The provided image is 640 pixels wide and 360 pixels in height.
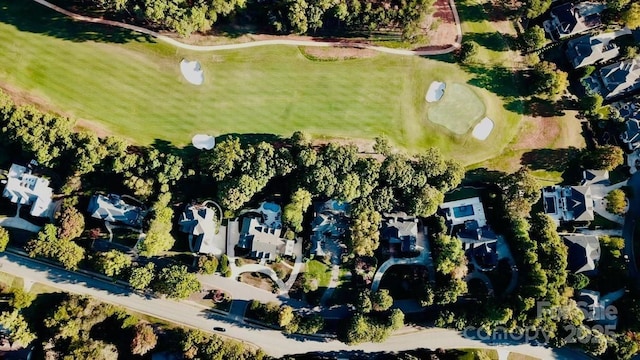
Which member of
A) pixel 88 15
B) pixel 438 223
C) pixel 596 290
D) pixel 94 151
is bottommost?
pixel 596 290

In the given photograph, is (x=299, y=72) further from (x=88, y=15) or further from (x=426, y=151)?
(x=88, y=15)

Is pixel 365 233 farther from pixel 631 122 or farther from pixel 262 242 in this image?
pixel 631 122

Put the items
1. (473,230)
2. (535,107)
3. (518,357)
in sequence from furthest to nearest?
(535,107), (518,357), (473,230)

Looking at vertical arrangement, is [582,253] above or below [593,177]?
below

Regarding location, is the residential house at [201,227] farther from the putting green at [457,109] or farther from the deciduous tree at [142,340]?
the putting green at [457,109]

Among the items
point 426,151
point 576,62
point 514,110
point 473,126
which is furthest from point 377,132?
point 576,62

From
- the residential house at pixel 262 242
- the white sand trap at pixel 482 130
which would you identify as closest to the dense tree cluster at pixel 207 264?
the residential house at pixel 262 242

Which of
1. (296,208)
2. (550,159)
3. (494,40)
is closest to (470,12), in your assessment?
(494,40)
